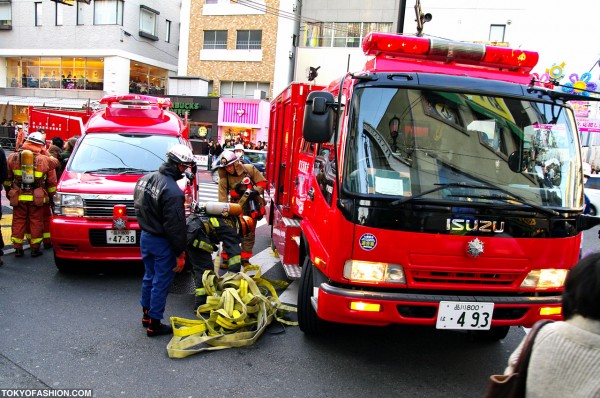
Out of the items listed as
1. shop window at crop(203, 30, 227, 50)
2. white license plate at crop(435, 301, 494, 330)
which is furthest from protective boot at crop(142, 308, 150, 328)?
shop window at crop(203, 30, 227, 50)

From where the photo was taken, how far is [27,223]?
22.3 ft

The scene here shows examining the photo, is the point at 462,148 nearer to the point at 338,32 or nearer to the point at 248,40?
the point at 338,32

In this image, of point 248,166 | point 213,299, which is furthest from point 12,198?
point 213,299

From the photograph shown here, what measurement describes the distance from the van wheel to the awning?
30.1 metres

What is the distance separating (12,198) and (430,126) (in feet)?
19.6

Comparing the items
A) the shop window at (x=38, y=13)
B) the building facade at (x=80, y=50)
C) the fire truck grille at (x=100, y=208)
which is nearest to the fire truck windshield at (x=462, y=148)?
the fire truck grille at (x=100, y=208)

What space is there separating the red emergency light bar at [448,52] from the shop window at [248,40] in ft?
92.0

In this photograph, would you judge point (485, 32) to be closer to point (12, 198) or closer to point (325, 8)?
point (325, 8)

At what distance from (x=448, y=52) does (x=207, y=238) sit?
3.25m

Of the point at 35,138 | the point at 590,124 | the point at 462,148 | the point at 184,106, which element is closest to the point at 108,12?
the point at 184,106

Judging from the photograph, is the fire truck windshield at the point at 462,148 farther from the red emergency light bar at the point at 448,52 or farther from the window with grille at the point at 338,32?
the window with grille at the point at 338,32

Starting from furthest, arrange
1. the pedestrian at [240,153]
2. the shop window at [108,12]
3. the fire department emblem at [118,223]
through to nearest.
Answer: the shop window at [108,12]
the pedestrian at [240,153]
the fire department emblem at [118,223]

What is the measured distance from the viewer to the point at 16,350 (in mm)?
3869

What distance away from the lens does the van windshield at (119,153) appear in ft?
21.0
